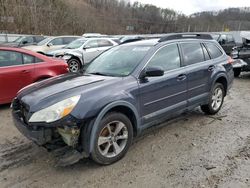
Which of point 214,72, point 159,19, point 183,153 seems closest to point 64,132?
point 183,153

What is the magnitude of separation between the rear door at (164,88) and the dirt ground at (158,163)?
504 mm

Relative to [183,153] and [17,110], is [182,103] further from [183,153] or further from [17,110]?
[17,110]

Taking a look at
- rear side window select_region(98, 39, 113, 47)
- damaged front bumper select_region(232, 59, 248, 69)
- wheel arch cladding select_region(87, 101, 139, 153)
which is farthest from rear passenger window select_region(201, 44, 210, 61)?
rear side window select_region(98, 39, 113, 47)

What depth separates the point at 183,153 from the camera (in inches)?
159

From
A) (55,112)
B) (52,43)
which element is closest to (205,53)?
(55,112)

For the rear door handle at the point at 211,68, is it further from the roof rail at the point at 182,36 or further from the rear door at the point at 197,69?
the roof rail at the point at 182,36

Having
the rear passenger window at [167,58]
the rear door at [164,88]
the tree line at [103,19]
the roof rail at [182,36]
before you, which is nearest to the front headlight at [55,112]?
the rear door at [164,88]

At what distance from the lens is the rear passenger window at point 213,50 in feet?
18.5

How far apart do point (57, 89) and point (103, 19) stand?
188ft

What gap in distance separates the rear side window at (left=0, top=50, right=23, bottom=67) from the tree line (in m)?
27.1

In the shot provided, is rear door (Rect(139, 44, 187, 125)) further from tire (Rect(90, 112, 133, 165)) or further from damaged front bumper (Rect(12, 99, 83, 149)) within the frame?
damaged front bumper (Rect(12, 99, 83, 149))

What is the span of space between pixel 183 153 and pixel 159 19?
73338 mm

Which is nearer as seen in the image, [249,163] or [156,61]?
[249,163]

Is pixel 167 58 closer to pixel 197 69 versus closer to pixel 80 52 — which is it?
pixel 197 69
